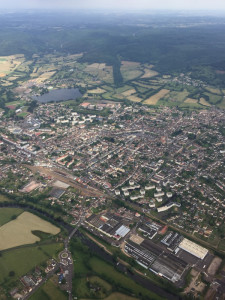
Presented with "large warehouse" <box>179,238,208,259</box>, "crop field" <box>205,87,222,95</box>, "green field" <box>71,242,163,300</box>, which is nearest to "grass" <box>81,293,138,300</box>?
"green field" <box>71,242,163,300</box>

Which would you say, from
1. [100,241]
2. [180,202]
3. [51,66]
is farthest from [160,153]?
[51,66]

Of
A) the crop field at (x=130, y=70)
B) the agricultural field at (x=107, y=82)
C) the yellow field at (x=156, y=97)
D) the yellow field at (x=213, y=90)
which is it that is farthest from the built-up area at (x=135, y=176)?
the crop field at (x=130, y=70)

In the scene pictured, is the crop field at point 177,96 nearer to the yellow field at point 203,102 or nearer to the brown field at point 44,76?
the yellow field at point 203,102

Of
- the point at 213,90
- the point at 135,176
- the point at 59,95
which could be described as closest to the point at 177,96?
the point at 213,90

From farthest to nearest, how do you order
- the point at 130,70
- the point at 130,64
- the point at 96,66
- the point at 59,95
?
the point at 130,64, the point at 96,66, the point at 130,70, the point at 59,95

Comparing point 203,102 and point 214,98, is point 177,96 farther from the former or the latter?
point 214,98

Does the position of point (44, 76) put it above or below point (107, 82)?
above

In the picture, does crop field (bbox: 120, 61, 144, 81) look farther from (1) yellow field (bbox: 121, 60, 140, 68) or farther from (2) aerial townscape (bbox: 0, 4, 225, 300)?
→ (2) aerial townscape (bbox: 0, 4, 225, 300)
